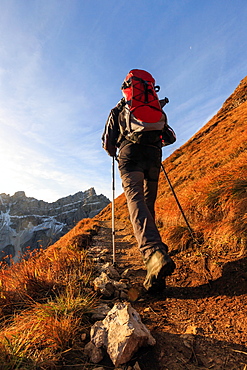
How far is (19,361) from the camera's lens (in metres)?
1.33

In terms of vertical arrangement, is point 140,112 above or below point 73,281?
above

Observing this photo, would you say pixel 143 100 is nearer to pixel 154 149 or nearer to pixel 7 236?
pixel 154 149

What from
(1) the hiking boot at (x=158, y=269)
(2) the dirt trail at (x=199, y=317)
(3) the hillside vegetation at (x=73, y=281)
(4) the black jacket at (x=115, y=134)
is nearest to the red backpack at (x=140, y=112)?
(4) the black jacket at (x=115, y=134)

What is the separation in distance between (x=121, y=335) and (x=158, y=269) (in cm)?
96

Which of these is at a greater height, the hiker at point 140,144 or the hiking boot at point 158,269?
the hiker at point 140,144

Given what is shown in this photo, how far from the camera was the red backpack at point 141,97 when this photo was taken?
9.82 ft

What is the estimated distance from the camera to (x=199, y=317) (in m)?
2.00

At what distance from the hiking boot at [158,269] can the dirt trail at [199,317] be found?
0.60ft

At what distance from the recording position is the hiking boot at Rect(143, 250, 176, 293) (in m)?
2.30

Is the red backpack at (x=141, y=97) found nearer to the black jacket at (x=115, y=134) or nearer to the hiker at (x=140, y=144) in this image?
the hiker at (x=140, y=144)

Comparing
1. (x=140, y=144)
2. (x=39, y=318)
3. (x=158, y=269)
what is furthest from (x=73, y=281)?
(x=140, y=144)

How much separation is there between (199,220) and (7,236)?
169408mm

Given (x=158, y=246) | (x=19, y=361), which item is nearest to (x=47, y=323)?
(x=19, y=361)

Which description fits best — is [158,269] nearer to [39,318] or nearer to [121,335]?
[121,335]
